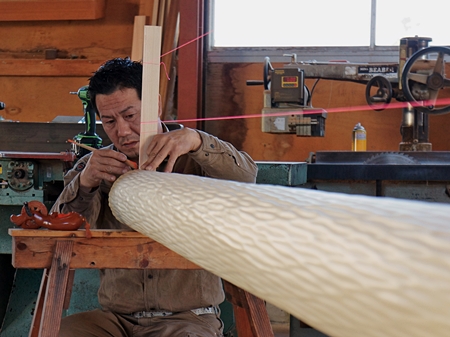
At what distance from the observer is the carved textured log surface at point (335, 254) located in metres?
0.50

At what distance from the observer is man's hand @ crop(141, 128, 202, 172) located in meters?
1.42

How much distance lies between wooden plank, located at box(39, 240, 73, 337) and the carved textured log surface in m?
0.47

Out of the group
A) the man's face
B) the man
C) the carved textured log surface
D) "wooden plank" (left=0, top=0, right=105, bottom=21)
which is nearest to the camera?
the carved textured log surface

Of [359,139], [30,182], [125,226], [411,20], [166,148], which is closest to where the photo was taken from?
[166,148]

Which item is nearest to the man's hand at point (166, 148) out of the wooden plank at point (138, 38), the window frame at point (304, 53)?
the wooden plank at point (138, 38)

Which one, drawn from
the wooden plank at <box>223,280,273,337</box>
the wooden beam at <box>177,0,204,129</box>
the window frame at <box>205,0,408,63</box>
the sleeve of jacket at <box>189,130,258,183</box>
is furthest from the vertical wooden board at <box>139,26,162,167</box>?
the window frame at <box>205,0,408,63</box>

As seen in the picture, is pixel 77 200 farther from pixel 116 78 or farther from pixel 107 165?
pixel 116 78

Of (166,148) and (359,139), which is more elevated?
(359,139)

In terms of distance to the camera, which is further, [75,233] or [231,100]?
[231,100]

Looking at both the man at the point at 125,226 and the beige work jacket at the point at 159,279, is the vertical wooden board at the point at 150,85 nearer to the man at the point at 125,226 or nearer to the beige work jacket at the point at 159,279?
the man at the point at 125,226

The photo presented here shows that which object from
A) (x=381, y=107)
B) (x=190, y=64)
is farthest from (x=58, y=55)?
(x=381, y=107)

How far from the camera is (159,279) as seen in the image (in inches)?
65.9

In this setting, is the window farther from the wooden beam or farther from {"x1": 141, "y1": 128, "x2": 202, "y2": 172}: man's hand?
{"x1": 141, "y1": 128, "x2": 202, "y2": 172}: man's hand

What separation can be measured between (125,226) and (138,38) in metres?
1.97
